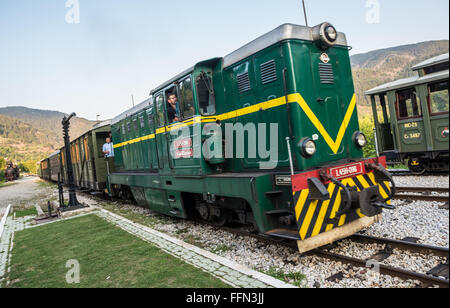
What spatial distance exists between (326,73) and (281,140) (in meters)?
1.39

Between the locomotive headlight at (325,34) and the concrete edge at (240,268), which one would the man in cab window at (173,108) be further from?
the locomotive headlight at (325,34)

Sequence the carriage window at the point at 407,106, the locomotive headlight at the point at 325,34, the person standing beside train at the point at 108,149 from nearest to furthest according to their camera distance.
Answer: the carriage window at the point at 407,106, the locomotive headlight at the point at 325,34, the person standing beside train at the point at 108,149

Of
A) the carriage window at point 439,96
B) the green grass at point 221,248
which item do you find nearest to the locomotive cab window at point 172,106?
the green grass at point 221,248

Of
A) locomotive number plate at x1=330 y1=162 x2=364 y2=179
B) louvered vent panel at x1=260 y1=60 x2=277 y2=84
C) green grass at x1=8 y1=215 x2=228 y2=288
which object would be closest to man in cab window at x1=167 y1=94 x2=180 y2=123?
louvered vent panel at x1=260 y1=60 x2=277 y2=84

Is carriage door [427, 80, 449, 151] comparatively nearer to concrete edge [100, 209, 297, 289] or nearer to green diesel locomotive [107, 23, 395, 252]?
green diesel locomotive [107, 23, 395, 252]

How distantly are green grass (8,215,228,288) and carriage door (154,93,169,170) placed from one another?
194cm

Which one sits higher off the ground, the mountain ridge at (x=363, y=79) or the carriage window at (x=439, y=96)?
the mountain ridge at (x=363, y=79)

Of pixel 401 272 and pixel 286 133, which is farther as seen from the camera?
pixel 286 133

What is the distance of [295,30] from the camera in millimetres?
4613

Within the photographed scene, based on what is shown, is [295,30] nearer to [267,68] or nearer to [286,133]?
[267,68]

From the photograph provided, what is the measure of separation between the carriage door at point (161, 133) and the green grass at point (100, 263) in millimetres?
1942

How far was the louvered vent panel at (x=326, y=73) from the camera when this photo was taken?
492 cm
